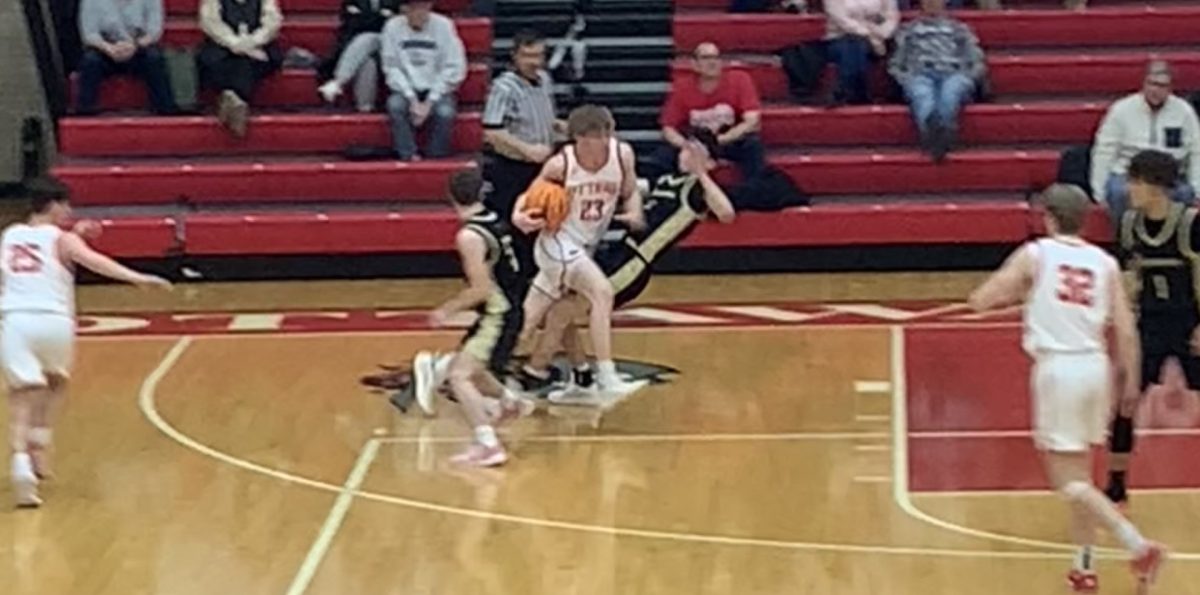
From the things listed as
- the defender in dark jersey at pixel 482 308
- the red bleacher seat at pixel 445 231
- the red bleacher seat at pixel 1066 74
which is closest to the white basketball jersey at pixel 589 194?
the defender in dark jersey at pixel 482 308

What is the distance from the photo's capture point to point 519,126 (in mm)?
14617

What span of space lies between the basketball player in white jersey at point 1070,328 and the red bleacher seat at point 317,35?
9583 mm

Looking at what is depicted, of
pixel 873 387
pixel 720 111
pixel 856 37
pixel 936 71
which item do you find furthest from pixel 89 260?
pixel 936 71

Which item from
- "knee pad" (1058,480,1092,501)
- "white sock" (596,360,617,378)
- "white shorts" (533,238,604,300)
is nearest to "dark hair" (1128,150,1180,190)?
"knee pad" (1058,480,1092,501)

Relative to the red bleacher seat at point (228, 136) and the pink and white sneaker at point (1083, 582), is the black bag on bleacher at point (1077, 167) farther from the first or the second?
the pink and white sneaker at point (1083, 582)

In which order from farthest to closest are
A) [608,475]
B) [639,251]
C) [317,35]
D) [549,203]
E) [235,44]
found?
[317,35], [235,44], [639,251], [549,203], [608,475]

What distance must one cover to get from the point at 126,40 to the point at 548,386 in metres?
6.16

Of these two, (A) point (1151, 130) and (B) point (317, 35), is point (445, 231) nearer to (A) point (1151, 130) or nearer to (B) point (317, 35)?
(B) point (317, 35)

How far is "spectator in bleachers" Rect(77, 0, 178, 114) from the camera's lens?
16953 millimetres

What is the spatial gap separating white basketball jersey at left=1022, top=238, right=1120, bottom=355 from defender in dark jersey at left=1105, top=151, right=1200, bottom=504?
0.72 metres

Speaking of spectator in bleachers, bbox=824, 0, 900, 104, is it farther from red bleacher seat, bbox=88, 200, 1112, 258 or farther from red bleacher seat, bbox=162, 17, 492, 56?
red bleacher seat, bbox=162, 17, 492, 56

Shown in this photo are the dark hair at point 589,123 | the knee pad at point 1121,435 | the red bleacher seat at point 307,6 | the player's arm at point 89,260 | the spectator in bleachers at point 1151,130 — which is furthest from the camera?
the red bleacher seat at point 307,6

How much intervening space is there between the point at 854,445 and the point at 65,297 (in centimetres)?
375

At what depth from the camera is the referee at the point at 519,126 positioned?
47.6ft
